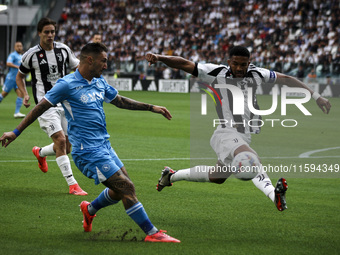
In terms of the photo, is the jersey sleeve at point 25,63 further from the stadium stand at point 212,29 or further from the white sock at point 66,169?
the stadium stand at point 212,29

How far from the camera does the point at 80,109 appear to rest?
6262 millimetres

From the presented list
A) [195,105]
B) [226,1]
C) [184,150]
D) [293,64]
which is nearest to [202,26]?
[226,1]

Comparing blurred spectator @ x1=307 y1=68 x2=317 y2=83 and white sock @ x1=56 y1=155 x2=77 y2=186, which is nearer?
white sock @ x1=56 y1=155 x2=77 y2=186

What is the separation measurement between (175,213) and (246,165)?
1128mm

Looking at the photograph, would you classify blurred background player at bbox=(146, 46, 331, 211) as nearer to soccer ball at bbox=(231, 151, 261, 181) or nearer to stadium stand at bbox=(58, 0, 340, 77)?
soccer ball at bbox=(231, 151, 261, 181)

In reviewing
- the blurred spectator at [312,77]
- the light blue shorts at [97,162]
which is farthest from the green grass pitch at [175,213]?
the blurred spectator at [312,77]

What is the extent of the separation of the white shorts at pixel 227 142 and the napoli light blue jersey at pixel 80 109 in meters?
1.53

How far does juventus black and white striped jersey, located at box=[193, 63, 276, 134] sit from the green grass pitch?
3.55 ft

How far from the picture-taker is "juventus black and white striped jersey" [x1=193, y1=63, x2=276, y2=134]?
7301 mm

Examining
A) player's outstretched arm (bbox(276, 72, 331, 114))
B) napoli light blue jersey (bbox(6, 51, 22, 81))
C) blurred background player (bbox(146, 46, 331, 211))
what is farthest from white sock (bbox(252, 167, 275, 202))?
napoli light blue jersey (bbox(6, 51, 22, 81))

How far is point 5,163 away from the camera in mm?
11336

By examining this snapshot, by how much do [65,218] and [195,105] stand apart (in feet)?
76.3

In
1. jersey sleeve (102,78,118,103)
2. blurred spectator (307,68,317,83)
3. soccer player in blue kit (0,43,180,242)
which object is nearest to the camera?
soccer player in blue kit (0,43,180,242)

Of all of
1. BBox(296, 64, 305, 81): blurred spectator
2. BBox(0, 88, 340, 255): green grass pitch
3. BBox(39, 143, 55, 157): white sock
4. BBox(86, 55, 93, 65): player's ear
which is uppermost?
BBox(296, 64, 305, 81): blurred spectator
